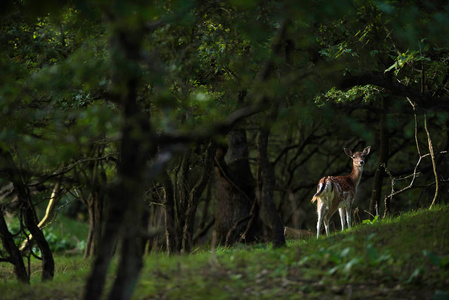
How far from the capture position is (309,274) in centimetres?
829

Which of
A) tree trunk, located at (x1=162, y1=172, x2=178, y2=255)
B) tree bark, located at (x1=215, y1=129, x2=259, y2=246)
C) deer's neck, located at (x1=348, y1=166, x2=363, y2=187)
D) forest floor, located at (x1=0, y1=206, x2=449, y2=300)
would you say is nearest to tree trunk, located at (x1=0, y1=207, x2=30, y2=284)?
forest floor, located at (x1=0, y1=206, x2=449, y2=300)

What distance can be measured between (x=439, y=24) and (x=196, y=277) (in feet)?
15.9

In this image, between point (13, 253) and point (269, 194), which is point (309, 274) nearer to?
point (269, 194)

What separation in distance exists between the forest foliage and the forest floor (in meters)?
0.70

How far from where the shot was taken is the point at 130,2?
6.38m

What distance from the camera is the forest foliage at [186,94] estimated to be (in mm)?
7129

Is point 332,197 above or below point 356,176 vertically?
below

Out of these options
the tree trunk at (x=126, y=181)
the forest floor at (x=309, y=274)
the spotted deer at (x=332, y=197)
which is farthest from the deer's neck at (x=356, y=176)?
the tree trunk at (x=126, y=181)

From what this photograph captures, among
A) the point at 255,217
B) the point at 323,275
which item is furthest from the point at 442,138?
the point at 323,275

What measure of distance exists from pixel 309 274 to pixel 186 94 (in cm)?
523

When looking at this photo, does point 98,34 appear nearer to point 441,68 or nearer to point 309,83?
point 309,83

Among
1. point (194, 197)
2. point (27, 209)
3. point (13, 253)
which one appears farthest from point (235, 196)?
point (13, 253)

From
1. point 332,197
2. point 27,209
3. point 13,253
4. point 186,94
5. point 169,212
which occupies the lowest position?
point 13,253

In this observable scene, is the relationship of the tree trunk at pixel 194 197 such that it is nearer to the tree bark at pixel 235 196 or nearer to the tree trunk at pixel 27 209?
the tree bark at pixel 235 196
